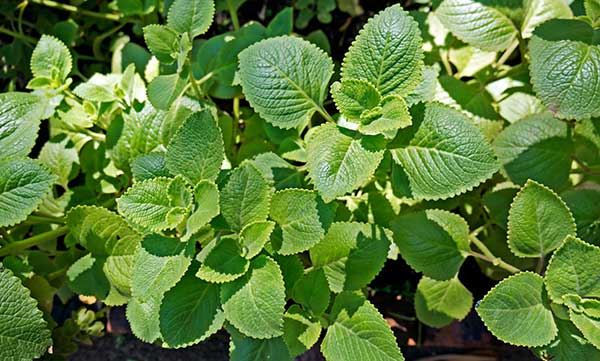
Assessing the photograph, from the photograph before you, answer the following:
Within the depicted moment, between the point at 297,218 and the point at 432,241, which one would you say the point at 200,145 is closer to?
the point at 297,218

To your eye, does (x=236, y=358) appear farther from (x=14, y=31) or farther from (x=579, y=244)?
(x=14, y=31)

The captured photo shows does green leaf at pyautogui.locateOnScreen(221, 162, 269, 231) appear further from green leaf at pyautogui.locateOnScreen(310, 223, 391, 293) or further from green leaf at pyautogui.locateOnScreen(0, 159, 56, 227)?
green leaf at pyautogui.locateOnScreen(0, 159, 56, 227)

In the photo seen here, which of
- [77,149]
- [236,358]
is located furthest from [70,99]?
[236,358]

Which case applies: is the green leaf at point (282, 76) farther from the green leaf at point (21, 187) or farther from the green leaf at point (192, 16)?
the green leaf at point (21, 187)

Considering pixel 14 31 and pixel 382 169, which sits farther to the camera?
pixel 14 31

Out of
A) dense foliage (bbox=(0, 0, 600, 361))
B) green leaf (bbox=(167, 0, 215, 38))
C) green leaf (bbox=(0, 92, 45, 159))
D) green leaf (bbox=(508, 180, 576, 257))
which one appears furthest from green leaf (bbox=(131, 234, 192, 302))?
green leaf (bbox=(508, 180, 576, 257))

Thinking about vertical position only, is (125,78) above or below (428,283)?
above

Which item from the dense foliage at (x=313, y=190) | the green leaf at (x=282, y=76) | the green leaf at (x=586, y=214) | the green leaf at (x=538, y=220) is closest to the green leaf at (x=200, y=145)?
the dense foliage at (x=313, y=190)
